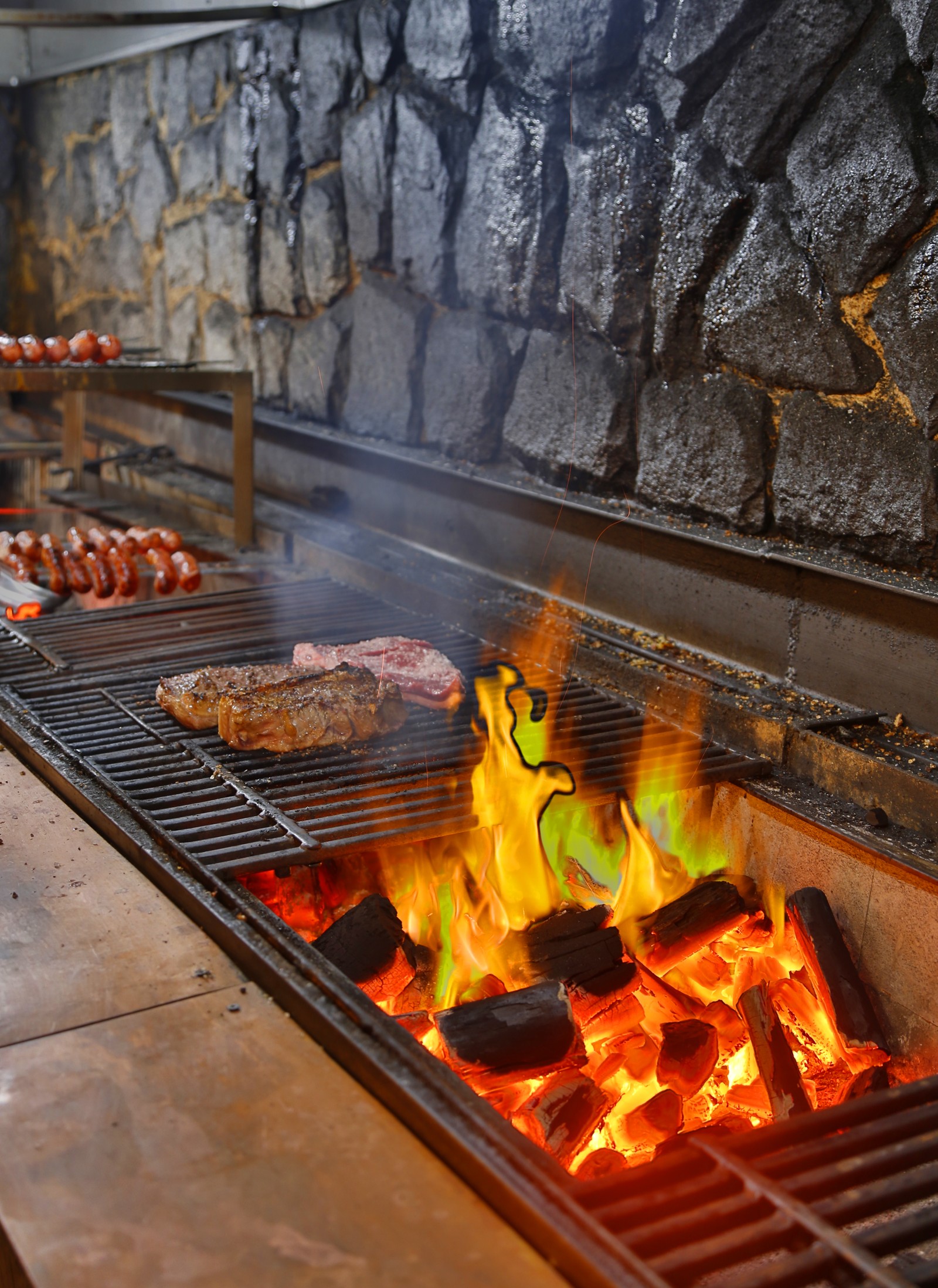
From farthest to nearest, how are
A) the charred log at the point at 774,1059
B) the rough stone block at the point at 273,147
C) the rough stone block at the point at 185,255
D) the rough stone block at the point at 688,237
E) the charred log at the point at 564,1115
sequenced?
the rough stone block at the point at 185,255 → the rough stone block at the point at 273,147 → the rough stone block at the point at 688,237 → the charred log at the point at 774,1059 → the charred log at the point at 564,1115

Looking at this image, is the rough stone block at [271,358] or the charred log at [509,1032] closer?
the charred log at [509,1032]

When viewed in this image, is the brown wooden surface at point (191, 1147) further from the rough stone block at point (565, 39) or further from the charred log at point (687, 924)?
the rough stone block at point (565, 39)

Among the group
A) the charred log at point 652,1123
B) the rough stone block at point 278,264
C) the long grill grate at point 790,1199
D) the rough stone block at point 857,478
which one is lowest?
the charred log at point 652,1123

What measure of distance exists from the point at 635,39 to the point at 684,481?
1761 millimetres

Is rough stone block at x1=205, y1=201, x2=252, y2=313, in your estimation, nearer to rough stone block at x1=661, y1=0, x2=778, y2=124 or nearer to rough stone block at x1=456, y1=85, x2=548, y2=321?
rough stone block at x1=456, y1=85, x2=548, y2=321

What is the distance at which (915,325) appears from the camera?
386cm

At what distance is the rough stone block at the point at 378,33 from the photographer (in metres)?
6.31

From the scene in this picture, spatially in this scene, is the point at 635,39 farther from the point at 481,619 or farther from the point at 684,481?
the point at 481,619

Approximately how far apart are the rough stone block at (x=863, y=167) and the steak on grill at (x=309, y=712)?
2.12 meters

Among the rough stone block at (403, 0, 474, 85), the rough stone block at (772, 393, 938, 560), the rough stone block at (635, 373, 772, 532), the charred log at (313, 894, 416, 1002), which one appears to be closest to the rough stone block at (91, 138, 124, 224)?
the rough stone block at (403, 0, 474, 85)

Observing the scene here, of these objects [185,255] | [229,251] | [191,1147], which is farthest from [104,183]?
[191,1147]

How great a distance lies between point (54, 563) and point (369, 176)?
2.68 m

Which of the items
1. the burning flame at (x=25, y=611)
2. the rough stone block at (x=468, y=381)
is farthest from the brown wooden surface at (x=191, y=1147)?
the rough stone block at (x=468, y=381)

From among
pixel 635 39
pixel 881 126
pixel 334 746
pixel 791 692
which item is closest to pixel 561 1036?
pixel 334 746
